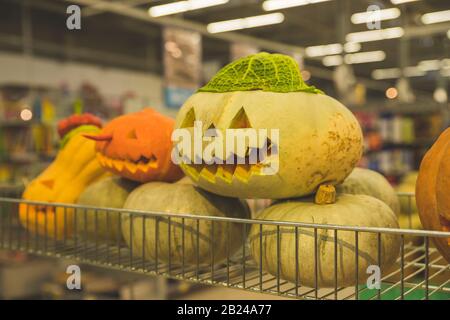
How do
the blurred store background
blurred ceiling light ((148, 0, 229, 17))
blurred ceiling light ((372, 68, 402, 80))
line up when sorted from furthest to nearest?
blurred ceiling light ((372, 68, 402, 80)) < blurred ceiling light ((148, 0, 229, 17)) < the blurred store background

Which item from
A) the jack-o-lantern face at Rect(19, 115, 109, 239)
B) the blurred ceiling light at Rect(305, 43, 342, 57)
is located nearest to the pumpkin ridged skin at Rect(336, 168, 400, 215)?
the jack-o-lantern face at Rect(19, 115, 109, 239)

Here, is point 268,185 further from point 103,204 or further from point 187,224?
point 103,204

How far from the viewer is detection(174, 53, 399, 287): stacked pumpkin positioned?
737 mm

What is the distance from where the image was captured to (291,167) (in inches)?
30.4

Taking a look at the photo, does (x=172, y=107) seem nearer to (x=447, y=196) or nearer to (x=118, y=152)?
(x=118, y=152)

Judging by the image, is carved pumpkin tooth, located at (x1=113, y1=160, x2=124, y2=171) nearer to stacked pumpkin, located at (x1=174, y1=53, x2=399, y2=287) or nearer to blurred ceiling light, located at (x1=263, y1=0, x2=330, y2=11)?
stacked pumpkin, located at (x1=174, y1=53, x2=399, y2=287)

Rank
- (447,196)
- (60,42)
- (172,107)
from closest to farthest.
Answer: (447,196) < (172,107) < (60,42)

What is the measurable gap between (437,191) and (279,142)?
0.77 feet

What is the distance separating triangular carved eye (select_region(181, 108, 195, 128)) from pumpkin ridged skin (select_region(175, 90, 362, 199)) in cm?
3

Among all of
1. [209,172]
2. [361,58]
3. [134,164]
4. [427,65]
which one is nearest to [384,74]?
[427,65]

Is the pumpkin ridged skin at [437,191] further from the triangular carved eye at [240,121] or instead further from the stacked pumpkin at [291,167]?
the triangular carved eye at [240,121]
